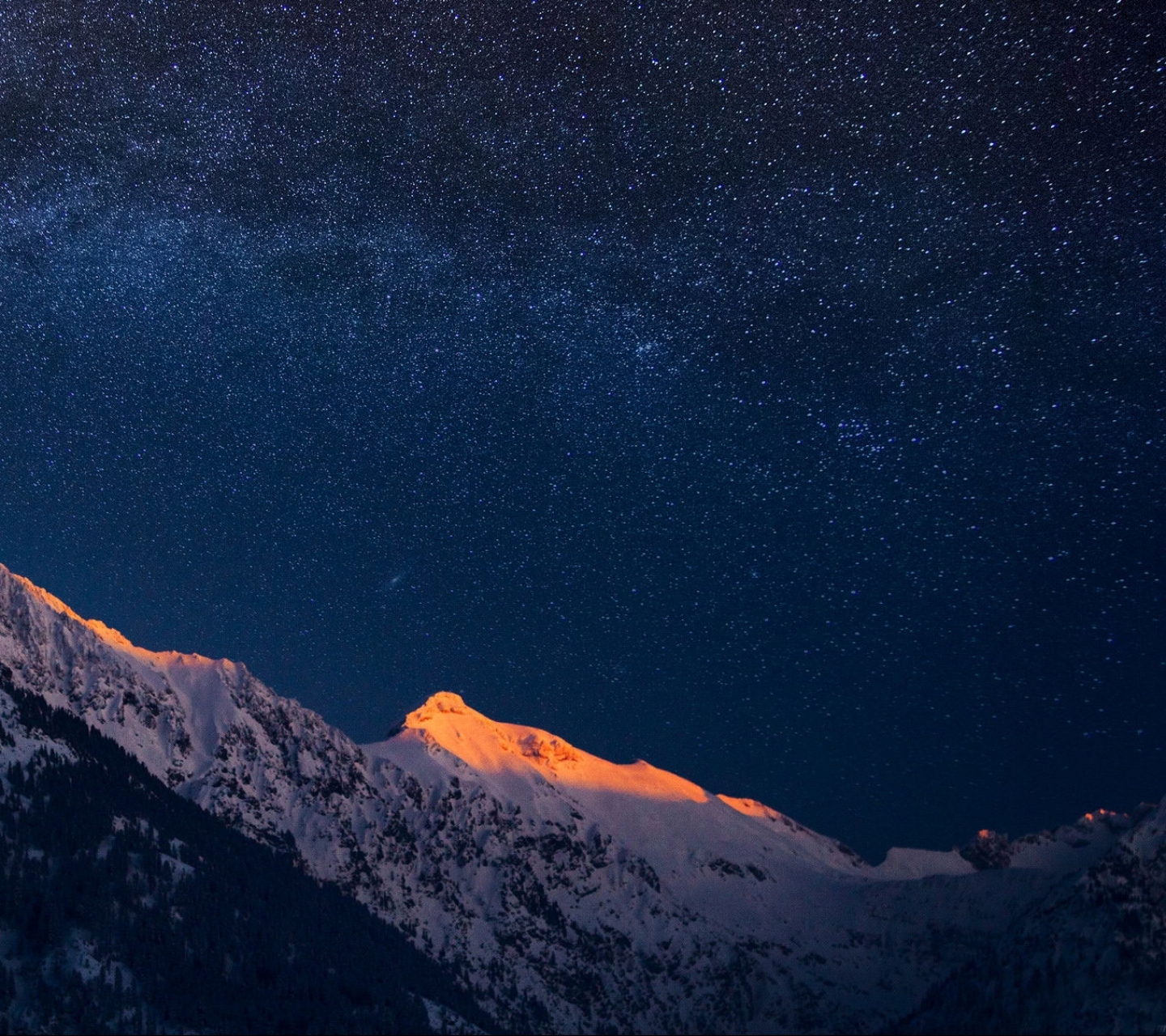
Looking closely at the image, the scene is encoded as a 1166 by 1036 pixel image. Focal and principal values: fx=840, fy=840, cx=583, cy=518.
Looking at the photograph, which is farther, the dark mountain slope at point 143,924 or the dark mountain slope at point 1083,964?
the dark mountain slope at point 1083,964

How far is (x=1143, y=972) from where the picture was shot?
120250 millimetres

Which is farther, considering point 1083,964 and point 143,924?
point 1083,964

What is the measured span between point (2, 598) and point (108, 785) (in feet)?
278

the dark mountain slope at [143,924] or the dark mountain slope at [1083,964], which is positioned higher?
the dark mountain slope at [1083,964]

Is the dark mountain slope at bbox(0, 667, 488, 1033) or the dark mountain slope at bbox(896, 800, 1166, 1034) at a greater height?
the dark mountain slope at bbox(896, 800, 1166, 1034)

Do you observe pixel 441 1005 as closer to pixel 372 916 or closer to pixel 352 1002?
pixel 352 1002

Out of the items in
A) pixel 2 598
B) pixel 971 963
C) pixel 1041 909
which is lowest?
pixel 2 598

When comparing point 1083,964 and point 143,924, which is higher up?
point 1083,964

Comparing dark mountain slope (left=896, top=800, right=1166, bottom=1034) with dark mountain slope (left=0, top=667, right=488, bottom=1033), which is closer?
dark mountain slope (left=0, top=667, right=488, bottom=1033)

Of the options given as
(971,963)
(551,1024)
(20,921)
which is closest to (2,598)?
(20,921)

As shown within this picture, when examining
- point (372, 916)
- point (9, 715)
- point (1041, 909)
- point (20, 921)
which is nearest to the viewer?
point (20, 921)

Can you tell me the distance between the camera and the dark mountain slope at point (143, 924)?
310 ft

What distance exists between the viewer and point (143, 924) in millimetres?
→ 108062

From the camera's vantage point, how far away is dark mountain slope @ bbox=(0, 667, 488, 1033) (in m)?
94.6
